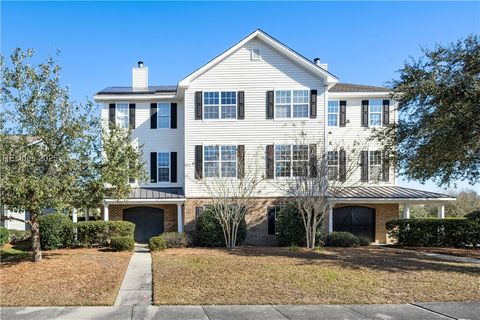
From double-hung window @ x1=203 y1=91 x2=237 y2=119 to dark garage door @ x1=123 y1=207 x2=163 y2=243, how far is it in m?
6.16

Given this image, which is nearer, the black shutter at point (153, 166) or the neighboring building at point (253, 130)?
the neighboring building at point (253, 130)

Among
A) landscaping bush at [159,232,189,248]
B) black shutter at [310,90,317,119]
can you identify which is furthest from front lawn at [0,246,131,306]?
black shutter at [310,90,317,119]

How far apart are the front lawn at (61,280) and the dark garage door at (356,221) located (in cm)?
1298

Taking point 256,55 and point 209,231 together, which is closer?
point 209,231

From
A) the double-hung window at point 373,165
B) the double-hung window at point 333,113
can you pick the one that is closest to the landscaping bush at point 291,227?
the double-hung window at point 373,165

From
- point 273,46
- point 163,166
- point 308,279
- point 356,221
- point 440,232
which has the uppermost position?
point 273,46

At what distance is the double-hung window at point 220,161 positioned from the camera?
846 inches

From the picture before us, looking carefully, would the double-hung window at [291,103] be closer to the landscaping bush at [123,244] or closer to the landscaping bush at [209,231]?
the landscaping bush at [209,231]

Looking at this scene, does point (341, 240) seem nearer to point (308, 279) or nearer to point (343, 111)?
point (343, 111)

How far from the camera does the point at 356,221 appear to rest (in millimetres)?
23500

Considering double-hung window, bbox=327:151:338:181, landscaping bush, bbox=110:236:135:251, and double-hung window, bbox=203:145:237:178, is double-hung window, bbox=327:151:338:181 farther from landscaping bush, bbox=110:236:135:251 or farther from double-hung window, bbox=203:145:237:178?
landscaping bush, bbox=110:236:135:251

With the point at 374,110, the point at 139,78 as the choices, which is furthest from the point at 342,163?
the point at 139,78

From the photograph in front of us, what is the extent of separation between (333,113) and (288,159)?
15.2 ft

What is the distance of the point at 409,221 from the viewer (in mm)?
21172
